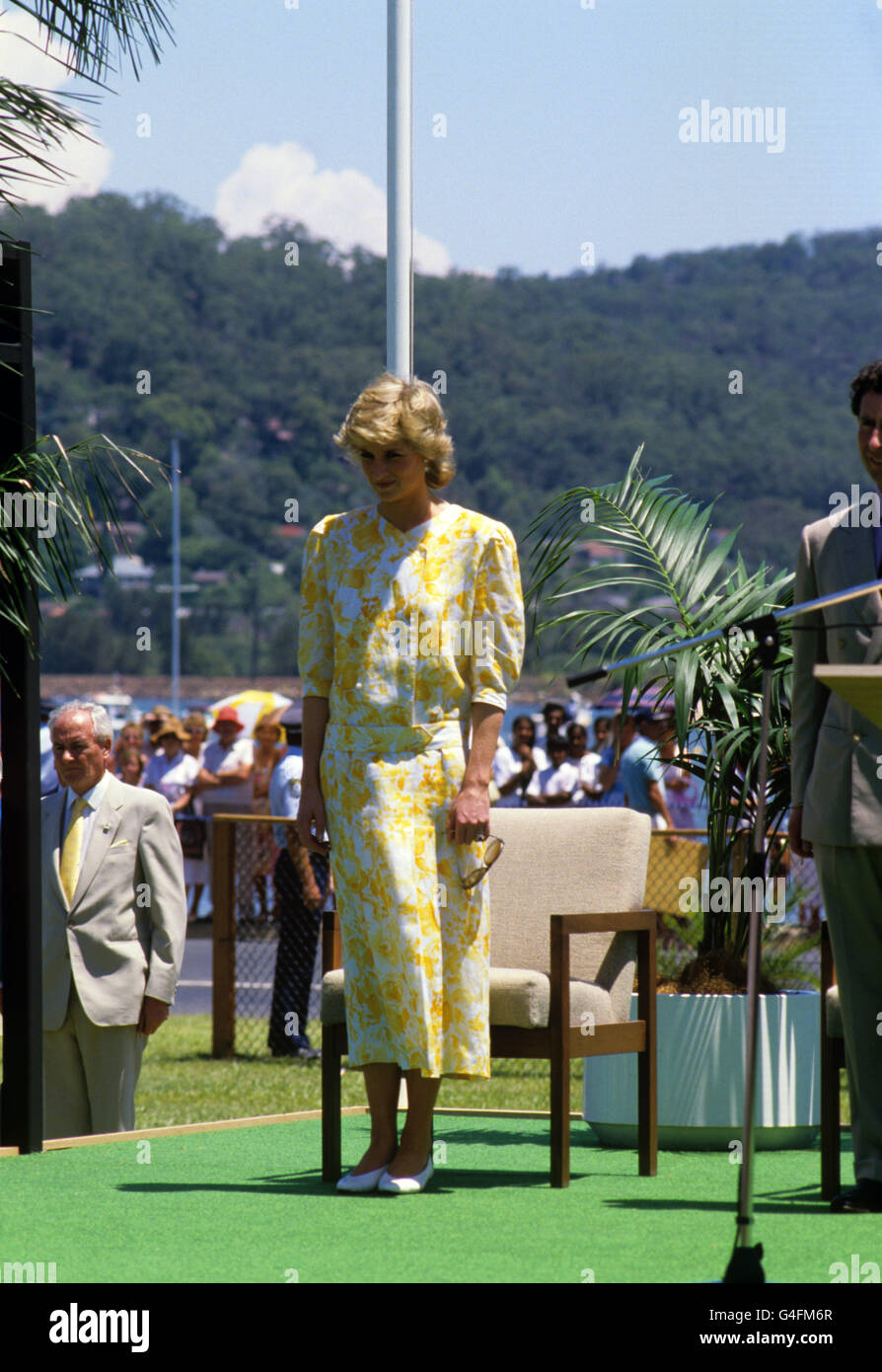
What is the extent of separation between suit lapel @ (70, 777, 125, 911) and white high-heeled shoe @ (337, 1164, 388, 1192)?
77.9 inches

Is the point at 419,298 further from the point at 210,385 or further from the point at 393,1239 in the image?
the point at 393,1239

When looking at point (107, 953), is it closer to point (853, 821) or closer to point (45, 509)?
point (45, 509)

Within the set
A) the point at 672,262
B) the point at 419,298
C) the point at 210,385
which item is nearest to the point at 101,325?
the point at 210,385

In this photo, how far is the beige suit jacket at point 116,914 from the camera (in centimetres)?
715

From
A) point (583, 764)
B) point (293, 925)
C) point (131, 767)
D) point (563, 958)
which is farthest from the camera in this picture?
point (131, 767)

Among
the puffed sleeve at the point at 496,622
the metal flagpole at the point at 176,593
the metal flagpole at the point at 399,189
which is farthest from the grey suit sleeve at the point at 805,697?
the metal flagpole at the point at 176,593

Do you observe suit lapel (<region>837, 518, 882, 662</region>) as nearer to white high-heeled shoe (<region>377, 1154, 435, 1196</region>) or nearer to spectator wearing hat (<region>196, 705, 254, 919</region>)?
white high-heeled shoe (<region>377, 1154, 435, 1196</region>)

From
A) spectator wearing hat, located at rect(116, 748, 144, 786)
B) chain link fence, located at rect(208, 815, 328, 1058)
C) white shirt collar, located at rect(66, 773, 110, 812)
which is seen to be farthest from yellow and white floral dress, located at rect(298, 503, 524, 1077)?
spectator wearing hat, located at rect(116, 748, 144, 786)

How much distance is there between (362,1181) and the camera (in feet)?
18.4

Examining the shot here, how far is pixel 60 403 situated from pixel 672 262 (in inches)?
1538

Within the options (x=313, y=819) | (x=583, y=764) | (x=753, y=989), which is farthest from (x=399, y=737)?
(x=583, y=764)

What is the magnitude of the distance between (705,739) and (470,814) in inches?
84.8

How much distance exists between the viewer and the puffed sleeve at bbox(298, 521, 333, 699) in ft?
18.9

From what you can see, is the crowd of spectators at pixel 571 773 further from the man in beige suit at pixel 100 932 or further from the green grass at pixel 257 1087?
the man in beige suit at pixel 100 932
